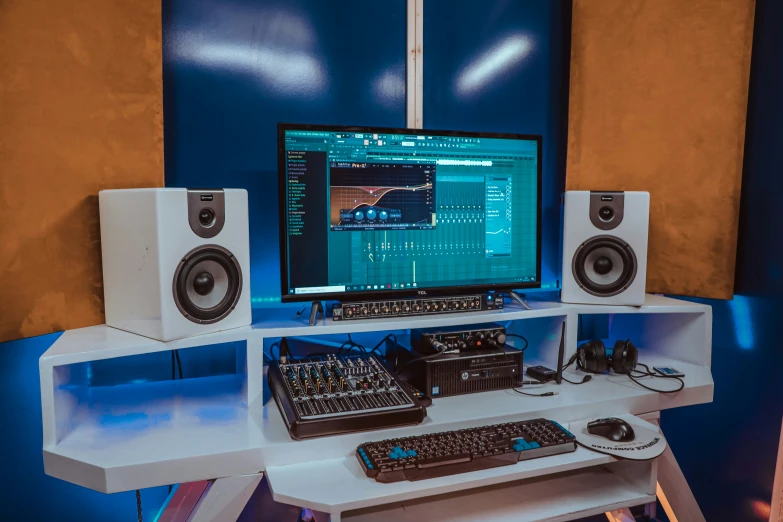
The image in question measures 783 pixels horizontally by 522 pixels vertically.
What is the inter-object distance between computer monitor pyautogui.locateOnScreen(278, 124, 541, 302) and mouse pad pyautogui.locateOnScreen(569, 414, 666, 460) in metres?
0.55

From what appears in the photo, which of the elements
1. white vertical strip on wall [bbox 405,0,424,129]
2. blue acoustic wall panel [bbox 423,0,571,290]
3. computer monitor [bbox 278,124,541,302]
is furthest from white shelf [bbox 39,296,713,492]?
white vertical strip on wall [bbox 405,0,424,129]

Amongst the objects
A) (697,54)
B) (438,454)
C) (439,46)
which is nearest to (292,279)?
(438,454)

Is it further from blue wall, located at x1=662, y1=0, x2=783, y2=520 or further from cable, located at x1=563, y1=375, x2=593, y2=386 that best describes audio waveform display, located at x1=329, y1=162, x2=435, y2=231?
blue wall, located at x1=662, y1=0, x2=783, y2=520

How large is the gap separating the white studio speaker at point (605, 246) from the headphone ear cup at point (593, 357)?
0.15 meters

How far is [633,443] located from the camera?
1.41m

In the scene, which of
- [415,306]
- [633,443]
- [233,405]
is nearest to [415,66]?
[415,306]

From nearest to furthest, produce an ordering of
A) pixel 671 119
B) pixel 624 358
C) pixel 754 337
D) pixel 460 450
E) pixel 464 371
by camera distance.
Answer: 1. pixel 460 450
2. pixel 464 371
3. pixel 624 358
4. pixel 754 337
5. pixel 671 119

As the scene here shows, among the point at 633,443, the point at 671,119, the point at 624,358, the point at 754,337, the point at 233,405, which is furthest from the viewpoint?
the point at 671,119

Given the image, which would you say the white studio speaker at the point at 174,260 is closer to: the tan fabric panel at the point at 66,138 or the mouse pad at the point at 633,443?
the tan fabric panel at the point at 66,138

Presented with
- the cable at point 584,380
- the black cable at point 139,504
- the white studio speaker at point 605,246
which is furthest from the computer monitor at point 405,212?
the black cable at point 139,504

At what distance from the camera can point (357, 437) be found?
135 cm

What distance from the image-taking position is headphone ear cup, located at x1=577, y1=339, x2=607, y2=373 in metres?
1.79

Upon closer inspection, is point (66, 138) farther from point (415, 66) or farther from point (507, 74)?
point (507, 74)

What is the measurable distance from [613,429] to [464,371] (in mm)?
426
